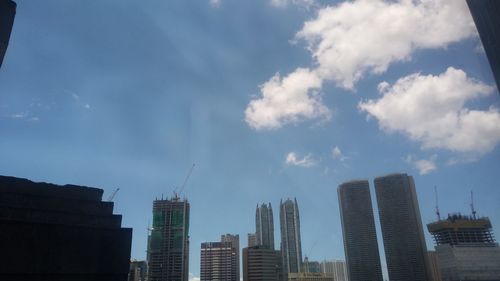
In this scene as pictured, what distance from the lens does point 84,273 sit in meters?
50.1

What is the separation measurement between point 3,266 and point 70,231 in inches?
306

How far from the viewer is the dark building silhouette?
107ft

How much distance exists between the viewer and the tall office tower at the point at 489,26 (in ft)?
305

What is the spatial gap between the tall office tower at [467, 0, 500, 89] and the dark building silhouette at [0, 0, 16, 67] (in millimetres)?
93553

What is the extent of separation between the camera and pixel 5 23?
108 ft

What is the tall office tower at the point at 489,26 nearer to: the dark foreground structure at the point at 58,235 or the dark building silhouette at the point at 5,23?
the dark foreground structure at the point at 58,235

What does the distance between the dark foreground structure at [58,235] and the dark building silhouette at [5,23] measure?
23.3m

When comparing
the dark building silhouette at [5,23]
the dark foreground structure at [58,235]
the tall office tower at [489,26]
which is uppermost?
the tall office tower at [489,26]

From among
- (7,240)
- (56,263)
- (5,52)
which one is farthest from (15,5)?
(56,263)

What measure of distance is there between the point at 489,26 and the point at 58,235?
101018 millimetres

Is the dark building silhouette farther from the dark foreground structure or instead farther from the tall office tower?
the tall office tower

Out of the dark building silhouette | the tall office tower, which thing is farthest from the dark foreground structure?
the tall office tower

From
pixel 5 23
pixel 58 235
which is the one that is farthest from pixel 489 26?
pixel 5 23

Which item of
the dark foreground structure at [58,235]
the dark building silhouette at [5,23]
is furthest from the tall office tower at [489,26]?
the dark building silhouette at [5,23]
